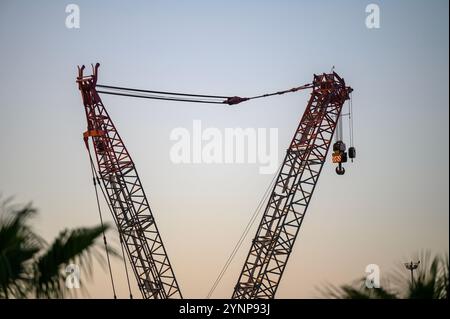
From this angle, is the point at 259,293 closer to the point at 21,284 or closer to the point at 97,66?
the point at 97,66

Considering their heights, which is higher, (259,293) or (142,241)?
(142,241)

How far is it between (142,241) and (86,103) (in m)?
10.3

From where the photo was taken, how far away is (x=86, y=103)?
37.9 meters

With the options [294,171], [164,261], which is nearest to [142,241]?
[164,261]
